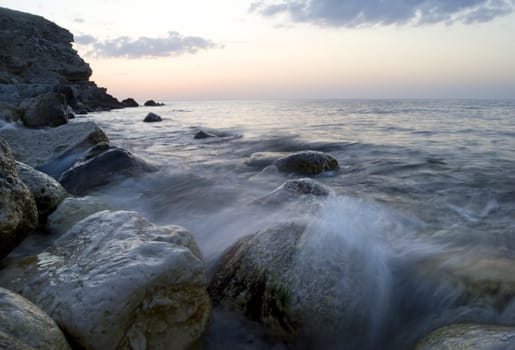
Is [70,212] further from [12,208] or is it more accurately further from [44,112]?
[44,112]

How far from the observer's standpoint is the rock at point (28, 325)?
168cm

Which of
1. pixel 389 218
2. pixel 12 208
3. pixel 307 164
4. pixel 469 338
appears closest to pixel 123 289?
pixel 12 208

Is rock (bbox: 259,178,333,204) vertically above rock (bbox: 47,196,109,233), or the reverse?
rock (bbox: 259,178,333,204)

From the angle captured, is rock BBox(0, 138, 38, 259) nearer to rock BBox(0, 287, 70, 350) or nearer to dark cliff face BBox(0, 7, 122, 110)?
rock BBox(0, 287, 70, 350)

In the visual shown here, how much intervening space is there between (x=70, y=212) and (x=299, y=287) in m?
3.02

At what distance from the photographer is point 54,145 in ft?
28.7

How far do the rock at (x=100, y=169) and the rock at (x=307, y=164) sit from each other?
108 inches

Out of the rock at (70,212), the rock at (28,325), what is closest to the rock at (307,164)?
the rock at (70,212)

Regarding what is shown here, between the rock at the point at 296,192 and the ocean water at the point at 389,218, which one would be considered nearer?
the ocean water at the point at 389,218

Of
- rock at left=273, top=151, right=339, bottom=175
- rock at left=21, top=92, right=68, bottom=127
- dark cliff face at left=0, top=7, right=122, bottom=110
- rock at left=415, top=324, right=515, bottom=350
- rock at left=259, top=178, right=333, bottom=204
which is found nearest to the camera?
rock at left=415, top=324, right=515, bottom=350

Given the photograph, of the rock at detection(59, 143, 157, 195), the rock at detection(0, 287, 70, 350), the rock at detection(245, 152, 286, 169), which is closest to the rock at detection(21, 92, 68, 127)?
the rock at detection(59, 143, 157, 195)

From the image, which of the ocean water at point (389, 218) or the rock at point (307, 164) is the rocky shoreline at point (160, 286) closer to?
the ocean water at point (389, 218)

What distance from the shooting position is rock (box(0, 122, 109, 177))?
7.52 m

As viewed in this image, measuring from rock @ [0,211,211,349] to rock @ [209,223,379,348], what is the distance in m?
0.45
